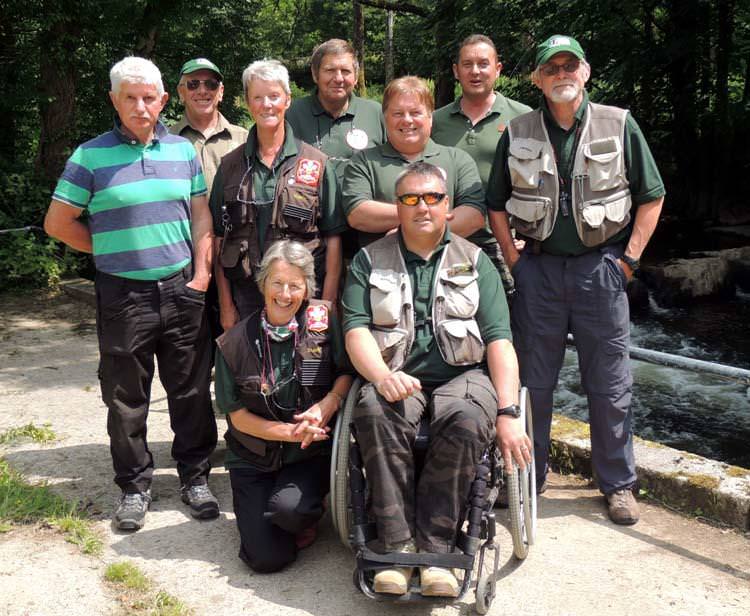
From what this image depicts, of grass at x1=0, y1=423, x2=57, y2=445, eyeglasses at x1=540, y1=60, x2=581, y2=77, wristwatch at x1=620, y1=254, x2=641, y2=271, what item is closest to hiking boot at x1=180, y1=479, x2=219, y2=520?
grass at x1=0, y1=423, x2=57, y2=445

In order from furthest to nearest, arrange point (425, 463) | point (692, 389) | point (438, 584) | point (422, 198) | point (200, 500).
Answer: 1. point (692, 389)
2. point (200, 500)
3. point (422, 198)
4. point (425, 463)
5. point (438, 584)

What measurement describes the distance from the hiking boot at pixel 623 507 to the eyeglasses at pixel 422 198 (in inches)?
60.0

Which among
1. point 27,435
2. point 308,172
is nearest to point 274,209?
point 308,172

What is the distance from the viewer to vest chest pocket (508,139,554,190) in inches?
141

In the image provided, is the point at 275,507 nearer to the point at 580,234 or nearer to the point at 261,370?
the point at 261,370

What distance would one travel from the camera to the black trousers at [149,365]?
364cm

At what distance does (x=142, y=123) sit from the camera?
11.7 ft

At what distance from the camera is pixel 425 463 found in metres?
3.06

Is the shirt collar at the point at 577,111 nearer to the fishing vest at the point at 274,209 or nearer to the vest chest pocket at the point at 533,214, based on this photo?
the vest chest pocket at the point at 533,214

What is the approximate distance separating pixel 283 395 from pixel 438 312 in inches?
28.6

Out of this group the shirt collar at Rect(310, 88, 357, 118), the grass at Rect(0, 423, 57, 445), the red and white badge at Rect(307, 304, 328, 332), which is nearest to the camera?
the red and white badge at Rect(307, 304, 328, 332)

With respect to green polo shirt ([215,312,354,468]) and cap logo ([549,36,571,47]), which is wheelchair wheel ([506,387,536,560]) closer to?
green polo shirt ([215,312,354,468])

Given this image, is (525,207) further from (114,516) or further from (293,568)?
(114,516)

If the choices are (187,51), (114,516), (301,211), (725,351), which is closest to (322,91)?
(301,211)
